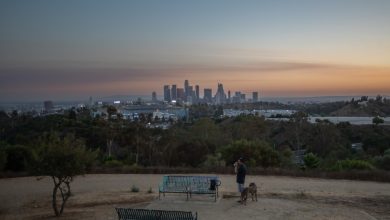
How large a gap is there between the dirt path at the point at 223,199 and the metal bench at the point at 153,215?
2.08m

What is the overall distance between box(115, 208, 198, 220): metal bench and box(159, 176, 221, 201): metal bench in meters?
3.91

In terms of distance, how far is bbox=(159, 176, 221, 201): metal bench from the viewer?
578 inches

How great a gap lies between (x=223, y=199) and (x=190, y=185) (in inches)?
48.1

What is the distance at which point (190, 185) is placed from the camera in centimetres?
1527

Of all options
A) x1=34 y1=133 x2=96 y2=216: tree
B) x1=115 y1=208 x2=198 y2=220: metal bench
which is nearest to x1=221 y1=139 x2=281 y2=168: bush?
x1=34 y1=133 x2=96 y2=216: tree

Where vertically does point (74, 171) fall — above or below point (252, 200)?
above

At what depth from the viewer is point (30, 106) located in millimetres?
98438

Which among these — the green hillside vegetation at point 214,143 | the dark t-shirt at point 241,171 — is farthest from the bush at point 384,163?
the dark t-shirt at point 241,171

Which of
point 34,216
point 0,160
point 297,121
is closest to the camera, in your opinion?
point 34,216

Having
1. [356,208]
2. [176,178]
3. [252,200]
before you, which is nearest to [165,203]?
[176,178]

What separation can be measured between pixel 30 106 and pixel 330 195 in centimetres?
9220

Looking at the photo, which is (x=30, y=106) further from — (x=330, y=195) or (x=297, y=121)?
(x=330, y=195)

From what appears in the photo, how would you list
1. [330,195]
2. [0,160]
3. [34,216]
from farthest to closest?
[0,160] < [330,195] < [34,216]

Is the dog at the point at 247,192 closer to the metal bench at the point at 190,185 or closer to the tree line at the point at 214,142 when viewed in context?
the metal bench at the point at 190,185
